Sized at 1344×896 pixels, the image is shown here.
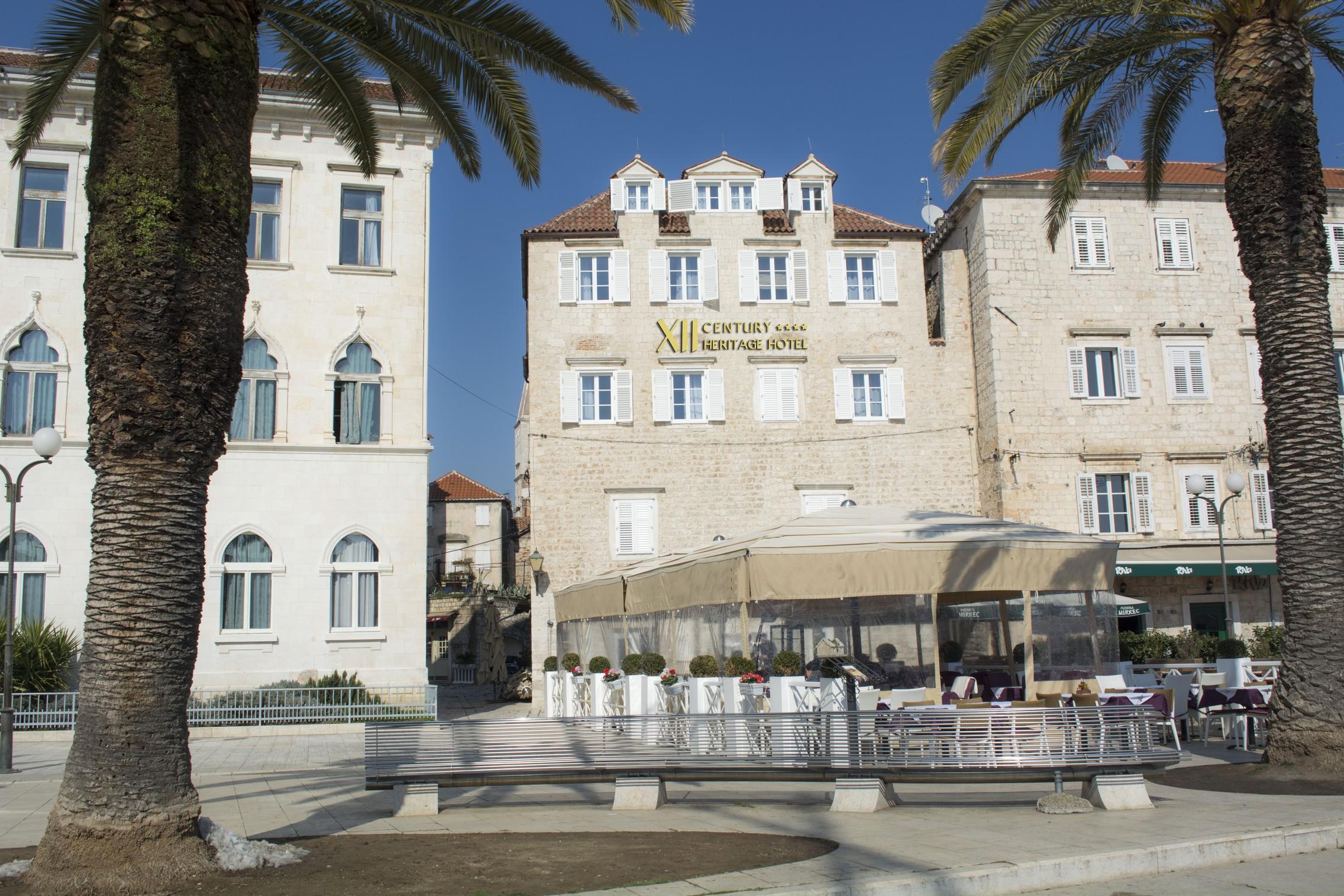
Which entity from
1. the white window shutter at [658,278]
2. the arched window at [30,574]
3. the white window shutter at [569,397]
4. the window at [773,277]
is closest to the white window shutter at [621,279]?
the white window shutter at [658,278]

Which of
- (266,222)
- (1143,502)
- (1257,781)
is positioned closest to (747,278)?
(1143,502)

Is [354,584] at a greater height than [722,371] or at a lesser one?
lesser

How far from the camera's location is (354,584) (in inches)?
870

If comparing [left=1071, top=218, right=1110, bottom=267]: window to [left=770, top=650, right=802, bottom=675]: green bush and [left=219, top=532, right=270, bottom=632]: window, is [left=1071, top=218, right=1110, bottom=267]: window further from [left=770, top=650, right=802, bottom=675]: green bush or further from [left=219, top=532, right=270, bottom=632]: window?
[left=219, top=532, right=270, bottom=632]: window

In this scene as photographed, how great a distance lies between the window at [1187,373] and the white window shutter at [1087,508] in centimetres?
339

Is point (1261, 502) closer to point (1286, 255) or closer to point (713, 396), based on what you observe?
point (713, 396)

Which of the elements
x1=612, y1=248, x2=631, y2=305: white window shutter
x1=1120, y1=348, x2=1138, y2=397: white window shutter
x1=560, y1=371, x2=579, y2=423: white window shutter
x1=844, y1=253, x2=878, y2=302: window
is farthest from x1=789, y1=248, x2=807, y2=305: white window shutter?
x1=1120, y1=348, x2=1138, y2=397: white window shutter

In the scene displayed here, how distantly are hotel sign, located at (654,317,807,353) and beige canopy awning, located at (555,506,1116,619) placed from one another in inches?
605

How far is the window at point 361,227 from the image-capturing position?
23188mm

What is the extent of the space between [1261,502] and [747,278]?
1384cm

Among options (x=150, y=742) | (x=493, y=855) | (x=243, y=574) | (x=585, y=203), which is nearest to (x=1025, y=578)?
(x=493, y=855)

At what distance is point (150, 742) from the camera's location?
22.1 feet

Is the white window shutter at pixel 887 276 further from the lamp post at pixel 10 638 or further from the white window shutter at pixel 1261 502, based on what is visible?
the lamp post at pixel 10 638

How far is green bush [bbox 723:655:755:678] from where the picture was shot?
1219cm
